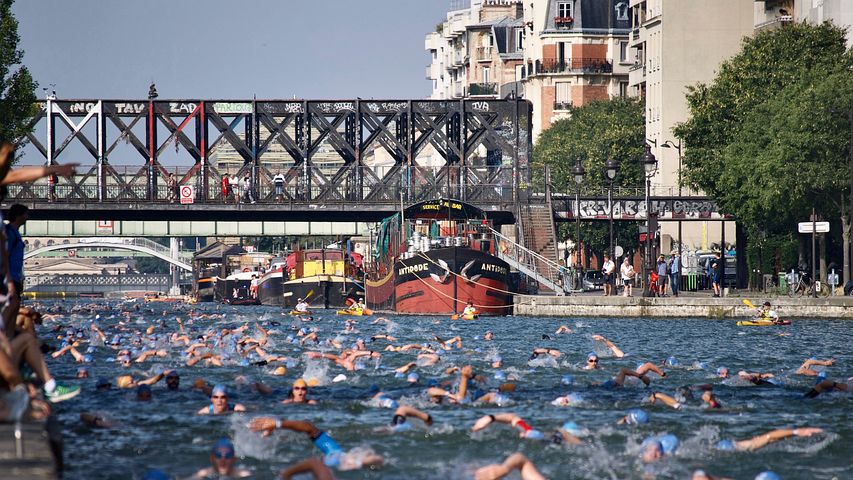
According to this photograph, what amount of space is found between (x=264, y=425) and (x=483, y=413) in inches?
185

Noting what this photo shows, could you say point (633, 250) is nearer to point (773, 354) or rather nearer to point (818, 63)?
point (818, 63)

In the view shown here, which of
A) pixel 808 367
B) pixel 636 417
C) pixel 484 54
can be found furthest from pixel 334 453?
pixel 484 54

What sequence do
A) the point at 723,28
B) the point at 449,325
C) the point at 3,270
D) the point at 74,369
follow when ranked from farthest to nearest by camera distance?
1. the point at 723,28
2. the point at 449,325
3. the point at 74,369
4. the point at 3,270

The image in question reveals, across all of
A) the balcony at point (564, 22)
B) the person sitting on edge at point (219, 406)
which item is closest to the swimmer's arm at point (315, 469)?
the person sitting on edge at point (219, 406)

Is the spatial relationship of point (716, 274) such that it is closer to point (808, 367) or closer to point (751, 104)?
point (751, 104)

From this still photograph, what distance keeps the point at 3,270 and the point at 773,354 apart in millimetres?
27270

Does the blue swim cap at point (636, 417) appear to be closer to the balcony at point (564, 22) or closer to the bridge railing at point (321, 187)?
the bridge railing at point (321, 187)

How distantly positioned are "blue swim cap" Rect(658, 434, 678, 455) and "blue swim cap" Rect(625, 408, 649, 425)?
3.05 m

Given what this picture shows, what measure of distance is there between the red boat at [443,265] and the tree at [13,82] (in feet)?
60.7

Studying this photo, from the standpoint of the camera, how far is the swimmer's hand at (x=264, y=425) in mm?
23438

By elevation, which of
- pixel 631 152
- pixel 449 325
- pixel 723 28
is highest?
pixel 723 28

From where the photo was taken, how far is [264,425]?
2370 centimetres

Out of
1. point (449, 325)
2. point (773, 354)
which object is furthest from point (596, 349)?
point (449, 325)

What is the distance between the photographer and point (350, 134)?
98.9 meters
